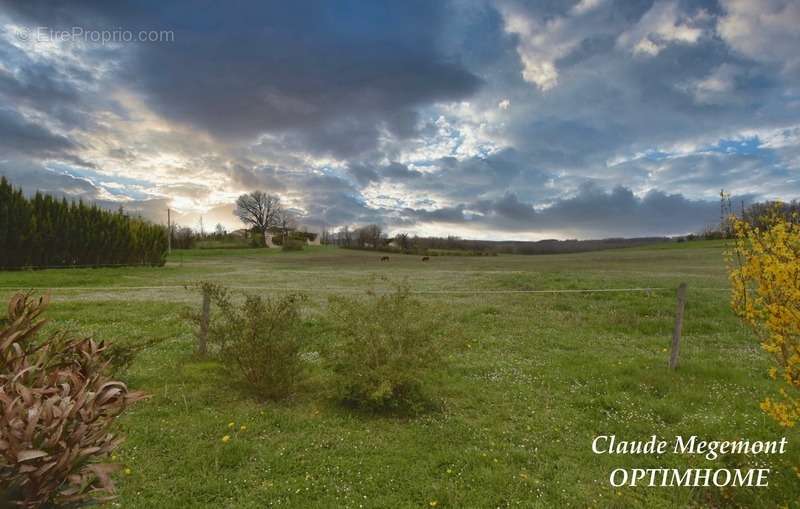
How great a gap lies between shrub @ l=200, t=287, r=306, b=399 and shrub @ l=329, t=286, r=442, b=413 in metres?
0.74

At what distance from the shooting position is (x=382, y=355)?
6371mm

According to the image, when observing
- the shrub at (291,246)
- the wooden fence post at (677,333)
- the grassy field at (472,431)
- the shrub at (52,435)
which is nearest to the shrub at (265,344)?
the grassy field at (472,431)

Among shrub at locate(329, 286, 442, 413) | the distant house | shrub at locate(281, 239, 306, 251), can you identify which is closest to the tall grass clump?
shrub at locate(329, 286, 442, 413)

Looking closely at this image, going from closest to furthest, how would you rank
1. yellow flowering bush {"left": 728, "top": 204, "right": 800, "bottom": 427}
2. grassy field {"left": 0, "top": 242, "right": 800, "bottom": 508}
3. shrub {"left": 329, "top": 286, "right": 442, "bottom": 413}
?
yellow flowering bush {"left": 728, "top": 204, "right": 800, "bottom": 427} → grassy field {"left": 0, "top": 242, "right": 800, "bottom": 508} → shrub {"left": 329, "top": 286, "right": 442, "bottom": 413}

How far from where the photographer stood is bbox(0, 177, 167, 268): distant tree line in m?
27.3

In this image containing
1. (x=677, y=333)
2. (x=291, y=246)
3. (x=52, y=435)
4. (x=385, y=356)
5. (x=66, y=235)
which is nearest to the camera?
(x=52, y=435)

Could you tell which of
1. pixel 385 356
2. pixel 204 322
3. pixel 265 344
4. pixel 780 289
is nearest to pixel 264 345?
pixel 265 344

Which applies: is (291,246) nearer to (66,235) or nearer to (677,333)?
(66,235)

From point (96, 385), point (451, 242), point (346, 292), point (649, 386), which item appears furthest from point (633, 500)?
point (451, 242)

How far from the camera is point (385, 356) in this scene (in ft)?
20.8

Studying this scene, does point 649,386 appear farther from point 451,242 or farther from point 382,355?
point 451,242

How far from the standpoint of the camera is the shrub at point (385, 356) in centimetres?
618

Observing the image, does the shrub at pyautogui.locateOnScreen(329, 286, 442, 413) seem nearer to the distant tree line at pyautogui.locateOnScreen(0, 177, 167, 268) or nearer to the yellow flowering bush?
the yellow flowering bush

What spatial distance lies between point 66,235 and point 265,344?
111 ft
